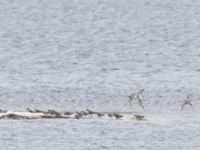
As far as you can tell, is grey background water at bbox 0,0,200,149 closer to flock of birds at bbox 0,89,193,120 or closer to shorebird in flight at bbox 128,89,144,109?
shorebird in flight at bbox 128,89,144,109

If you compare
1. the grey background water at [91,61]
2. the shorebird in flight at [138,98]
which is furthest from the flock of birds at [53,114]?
the shorebird in flight at [138,98]

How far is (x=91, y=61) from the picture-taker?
4306 centimetres

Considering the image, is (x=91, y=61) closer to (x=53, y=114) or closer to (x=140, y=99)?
(x=140, y=99)

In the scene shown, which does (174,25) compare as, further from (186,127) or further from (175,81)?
Answer: (186,127)

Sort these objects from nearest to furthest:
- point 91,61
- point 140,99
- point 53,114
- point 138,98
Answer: point 53,114 < point 138,98 < point 140,99 < point 91,61

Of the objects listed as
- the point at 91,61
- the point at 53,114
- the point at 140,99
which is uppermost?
the point at 91,61

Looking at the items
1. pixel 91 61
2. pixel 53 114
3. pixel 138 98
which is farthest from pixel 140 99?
pixel 91 61

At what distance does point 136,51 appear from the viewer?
4688 cm

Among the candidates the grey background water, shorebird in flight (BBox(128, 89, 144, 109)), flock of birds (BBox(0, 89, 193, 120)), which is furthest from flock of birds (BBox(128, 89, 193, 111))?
flock of birds (BBox(0, 89, 193, 120))

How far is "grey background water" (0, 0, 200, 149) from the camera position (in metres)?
32.9

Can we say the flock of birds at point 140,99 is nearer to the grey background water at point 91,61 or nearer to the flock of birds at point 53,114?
the grey background water at point 91,61

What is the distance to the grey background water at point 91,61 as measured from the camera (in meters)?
32.9

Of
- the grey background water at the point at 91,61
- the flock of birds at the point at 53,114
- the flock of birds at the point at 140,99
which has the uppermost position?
the grey background water at the point at 91,61

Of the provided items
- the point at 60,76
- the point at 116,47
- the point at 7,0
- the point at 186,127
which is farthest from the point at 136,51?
the point at 7,0
